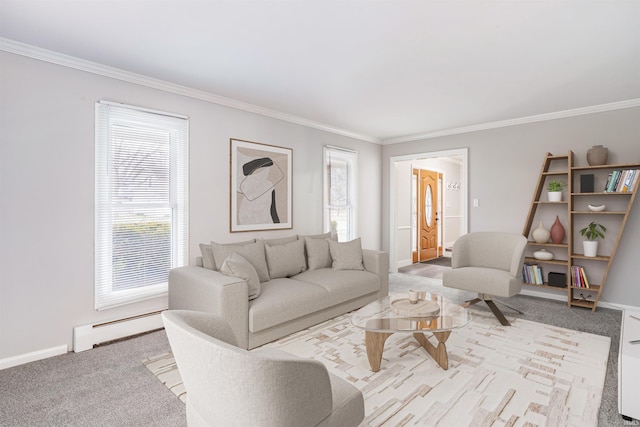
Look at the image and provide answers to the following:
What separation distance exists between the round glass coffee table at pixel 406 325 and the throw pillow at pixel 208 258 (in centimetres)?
152

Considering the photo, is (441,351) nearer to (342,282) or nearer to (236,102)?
(342,282)

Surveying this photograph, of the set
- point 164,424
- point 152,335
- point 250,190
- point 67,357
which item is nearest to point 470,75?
point 250,190

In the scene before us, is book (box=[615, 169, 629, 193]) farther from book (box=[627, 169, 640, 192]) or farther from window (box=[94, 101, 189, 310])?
window (box=[94, 101, 189, 310])

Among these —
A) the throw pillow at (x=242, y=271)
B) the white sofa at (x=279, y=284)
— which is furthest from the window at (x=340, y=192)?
the throw pillow at (x=242, y=271)

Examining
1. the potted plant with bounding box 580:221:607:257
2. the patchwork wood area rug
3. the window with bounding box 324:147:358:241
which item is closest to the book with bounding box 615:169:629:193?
the potted plant with bounding box 580:221:607:257

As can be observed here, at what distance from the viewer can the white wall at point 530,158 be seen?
12.8 feet

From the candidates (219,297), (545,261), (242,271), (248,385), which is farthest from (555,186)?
(248,385)

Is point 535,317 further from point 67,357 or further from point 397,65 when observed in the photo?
point 67,357

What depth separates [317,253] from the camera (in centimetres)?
408

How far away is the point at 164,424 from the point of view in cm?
187

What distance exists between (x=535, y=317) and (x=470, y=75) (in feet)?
8.77

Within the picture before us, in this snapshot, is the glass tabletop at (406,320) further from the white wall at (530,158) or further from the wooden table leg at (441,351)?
the white wall at (530,158)

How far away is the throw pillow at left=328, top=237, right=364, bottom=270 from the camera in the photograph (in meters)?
3.99

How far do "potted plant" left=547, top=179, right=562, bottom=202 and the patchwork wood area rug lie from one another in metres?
1.75
